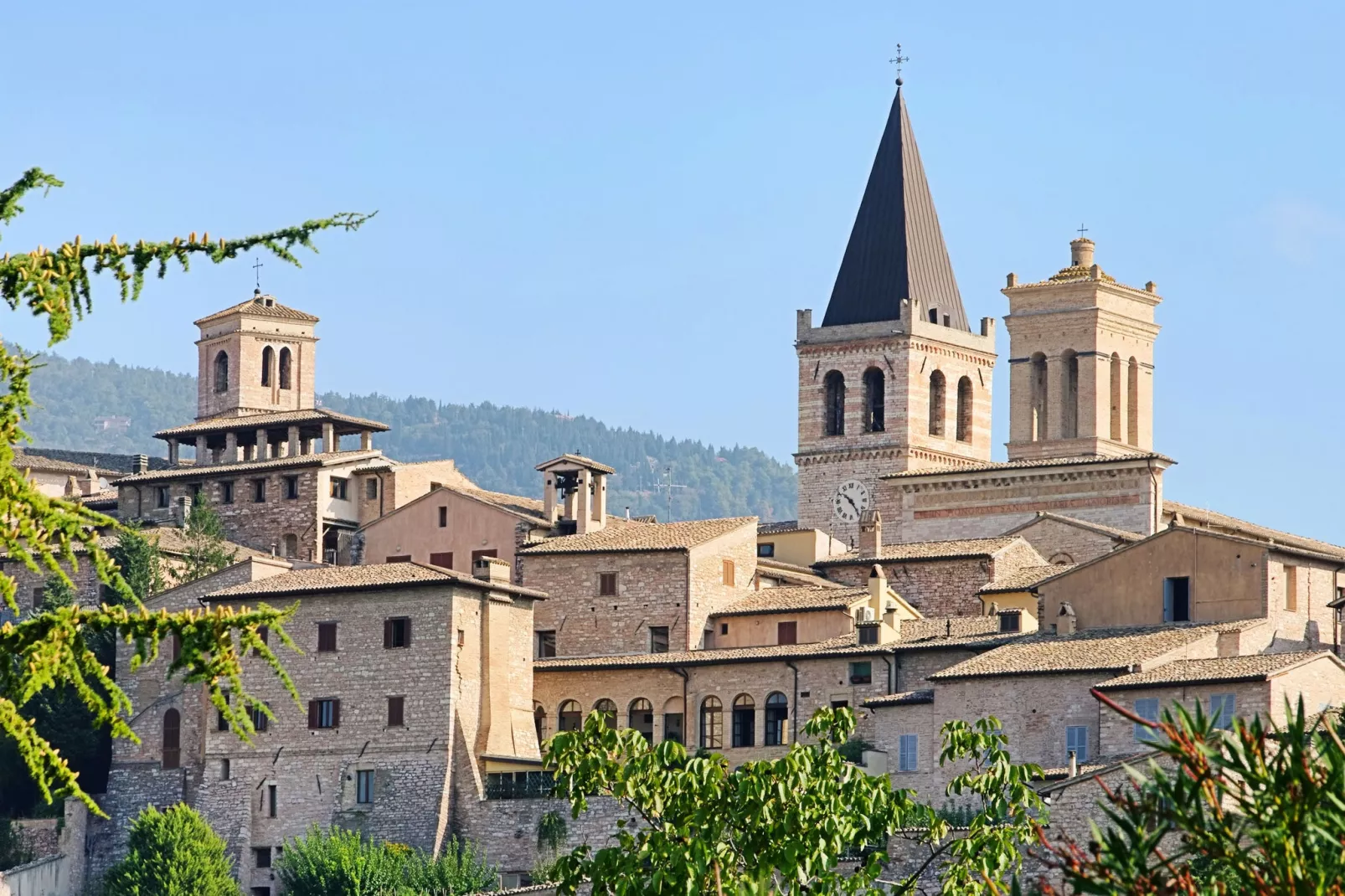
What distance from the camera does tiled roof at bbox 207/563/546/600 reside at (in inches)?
2196

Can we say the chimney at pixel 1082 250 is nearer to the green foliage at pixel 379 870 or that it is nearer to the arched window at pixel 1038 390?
the arched window at pixel 1038 390

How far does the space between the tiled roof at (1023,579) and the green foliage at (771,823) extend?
2833 cm

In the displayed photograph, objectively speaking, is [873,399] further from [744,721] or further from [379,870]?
[379,870]

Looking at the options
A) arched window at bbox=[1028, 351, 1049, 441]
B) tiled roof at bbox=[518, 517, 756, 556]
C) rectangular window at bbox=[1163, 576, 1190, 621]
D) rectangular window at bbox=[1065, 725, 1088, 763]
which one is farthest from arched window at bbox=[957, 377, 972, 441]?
rectangular window at bbox=[1065, 725, 1088, 763]

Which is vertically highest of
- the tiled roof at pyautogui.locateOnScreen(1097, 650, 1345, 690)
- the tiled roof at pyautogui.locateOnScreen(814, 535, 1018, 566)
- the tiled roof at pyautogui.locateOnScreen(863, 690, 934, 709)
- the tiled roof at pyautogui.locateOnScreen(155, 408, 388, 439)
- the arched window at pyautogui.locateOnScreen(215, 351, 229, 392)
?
the arched window at pyautogui.locateOnScreen(215, 351, 229, 392)

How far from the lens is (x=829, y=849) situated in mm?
26875

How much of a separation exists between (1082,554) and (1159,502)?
562 cm

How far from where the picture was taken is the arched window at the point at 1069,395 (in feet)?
274

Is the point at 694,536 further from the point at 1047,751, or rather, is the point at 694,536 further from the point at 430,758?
the point at 1047,751

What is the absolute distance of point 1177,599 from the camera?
52688mm

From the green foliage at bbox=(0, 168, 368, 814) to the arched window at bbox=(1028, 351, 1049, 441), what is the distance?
6833 cm

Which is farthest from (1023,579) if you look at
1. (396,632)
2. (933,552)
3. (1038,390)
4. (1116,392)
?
(1116,392)

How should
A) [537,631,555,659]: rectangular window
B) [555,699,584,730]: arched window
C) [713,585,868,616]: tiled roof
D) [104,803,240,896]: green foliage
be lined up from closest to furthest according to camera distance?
[104,803,240,896]: green foliage → [555,699,584,730]: arched window → [713,585,868,616]: tiled roof → [537,631,555,659]: rectangular window

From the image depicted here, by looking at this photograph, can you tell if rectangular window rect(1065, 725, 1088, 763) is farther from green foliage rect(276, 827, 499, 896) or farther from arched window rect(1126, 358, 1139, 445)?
arched window rect(1126, 358, 1139, 445)
